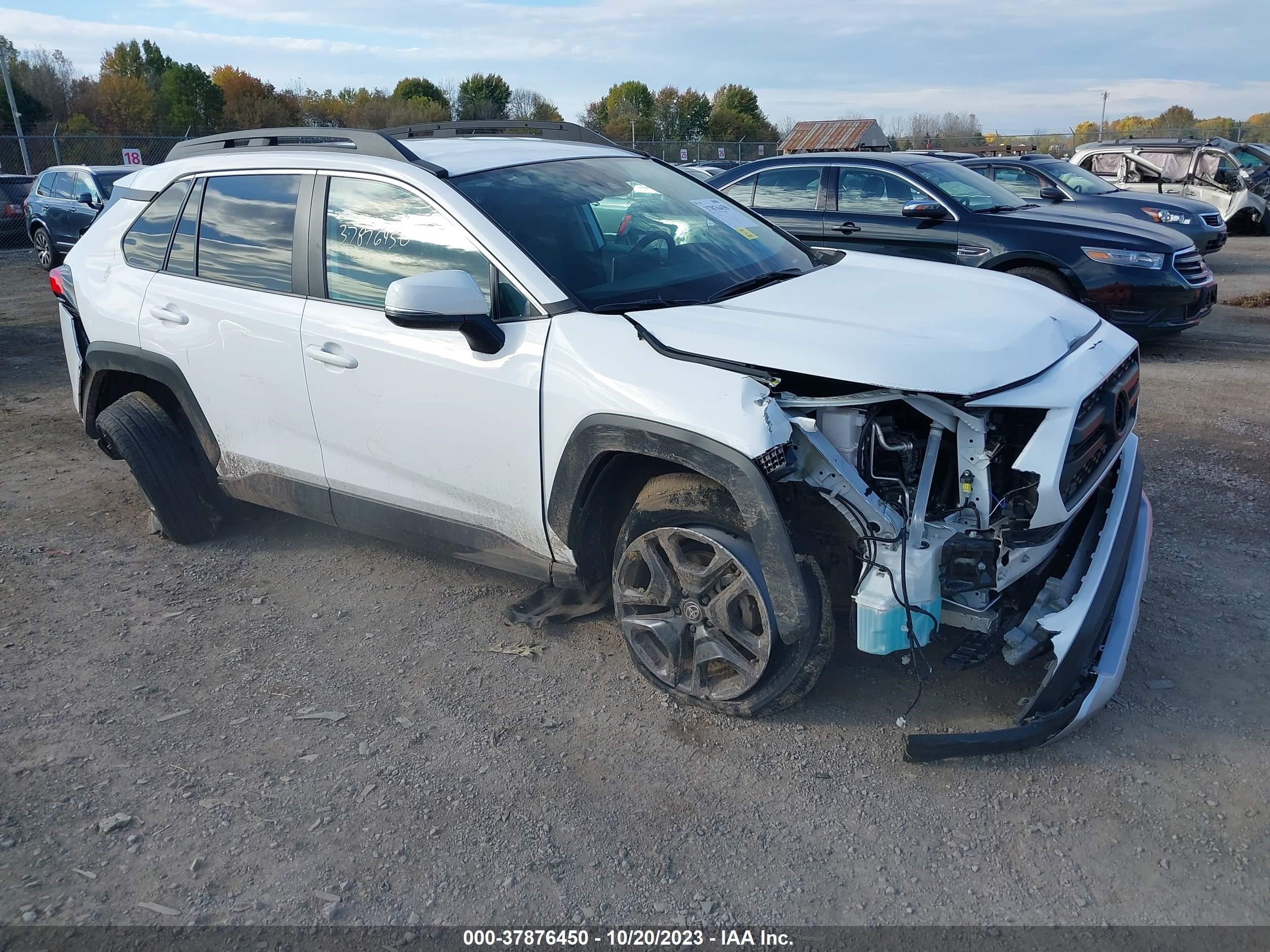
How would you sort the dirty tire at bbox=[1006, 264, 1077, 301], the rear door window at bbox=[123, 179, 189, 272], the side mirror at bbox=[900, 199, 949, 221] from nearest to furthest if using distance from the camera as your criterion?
1. the rear door window at bbox=[123, 179, 189, 272]
2. the dirty tire at bbox=[1006, 264, 1077, 301]
3. the side mirror at bbox=[900, 199, 949, 221]

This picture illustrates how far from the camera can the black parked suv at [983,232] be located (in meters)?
7.95

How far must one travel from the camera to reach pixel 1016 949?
2.35 metres

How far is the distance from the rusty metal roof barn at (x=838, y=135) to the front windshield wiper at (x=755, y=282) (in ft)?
115

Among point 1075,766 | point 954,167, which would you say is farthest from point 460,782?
point 954,167

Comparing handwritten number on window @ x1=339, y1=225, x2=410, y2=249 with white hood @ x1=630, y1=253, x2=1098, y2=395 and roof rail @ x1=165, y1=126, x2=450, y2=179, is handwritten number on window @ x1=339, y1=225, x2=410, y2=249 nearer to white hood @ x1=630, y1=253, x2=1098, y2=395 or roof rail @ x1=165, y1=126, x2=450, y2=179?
roof rail @ x1=165, y1=126, x2=450, y2=179

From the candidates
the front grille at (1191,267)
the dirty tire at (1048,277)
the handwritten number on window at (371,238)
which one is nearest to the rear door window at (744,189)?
the dirty tire at (1048,277)

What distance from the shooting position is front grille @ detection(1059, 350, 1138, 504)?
286 centimetres

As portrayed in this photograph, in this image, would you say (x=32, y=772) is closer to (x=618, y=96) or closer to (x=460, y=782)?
(x=460, y=782)

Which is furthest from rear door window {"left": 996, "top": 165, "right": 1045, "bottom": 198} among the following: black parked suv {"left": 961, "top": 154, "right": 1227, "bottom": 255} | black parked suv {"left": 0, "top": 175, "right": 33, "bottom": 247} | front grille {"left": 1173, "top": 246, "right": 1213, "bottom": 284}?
black parked suv {"left": 0, "top": 175, "right": 33, "bottom": 247}

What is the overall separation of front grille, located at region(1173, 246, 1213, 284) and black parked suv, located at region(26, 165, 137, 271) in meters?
13.7

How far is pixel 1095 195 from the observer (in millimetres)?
11906

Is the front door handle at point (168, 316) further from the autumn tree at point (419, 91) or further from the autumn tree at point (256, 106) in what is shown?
the autumn tree at point (419, 91)

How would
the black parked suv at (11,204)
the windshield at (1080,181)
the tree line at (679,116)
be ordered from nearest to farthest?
the windshield at (1080,181), the black parked suv at (11,204), the tree line at (679,116)

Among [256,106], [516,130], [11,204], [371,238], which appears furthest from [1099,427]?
[256,106]
